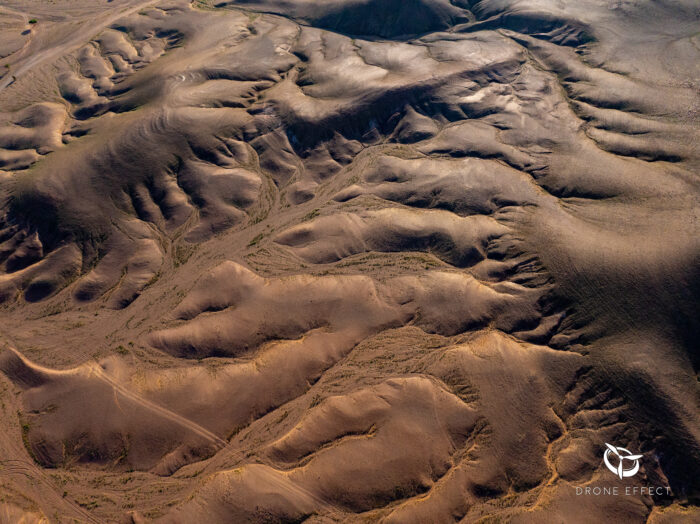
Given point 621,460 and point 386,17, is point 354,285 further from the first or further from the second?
point 386,17

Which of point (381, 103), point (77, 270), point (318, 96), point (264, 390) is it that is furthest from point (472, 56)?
point (77, 270)

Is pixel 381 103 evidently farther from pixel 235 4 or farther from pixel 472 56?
pixel 235 4

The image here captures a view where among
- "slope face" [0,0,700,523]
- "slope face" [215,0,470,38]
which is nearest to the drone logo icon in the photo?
"slope face" [0,0,700,523]

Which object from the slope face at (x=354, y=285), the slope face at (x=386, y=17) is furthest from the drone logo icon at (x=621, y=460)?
the slope face at (x=386, y=17)

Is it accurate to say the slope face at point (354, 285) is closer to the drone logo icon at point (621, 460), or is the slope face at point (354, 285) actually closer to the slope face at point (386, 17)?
the drone logo icon at point (621, 460)

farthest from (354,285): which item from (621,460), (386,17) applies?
(386,17)

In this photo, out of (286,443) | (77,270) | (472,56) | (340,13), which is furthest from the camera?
(340,13)
